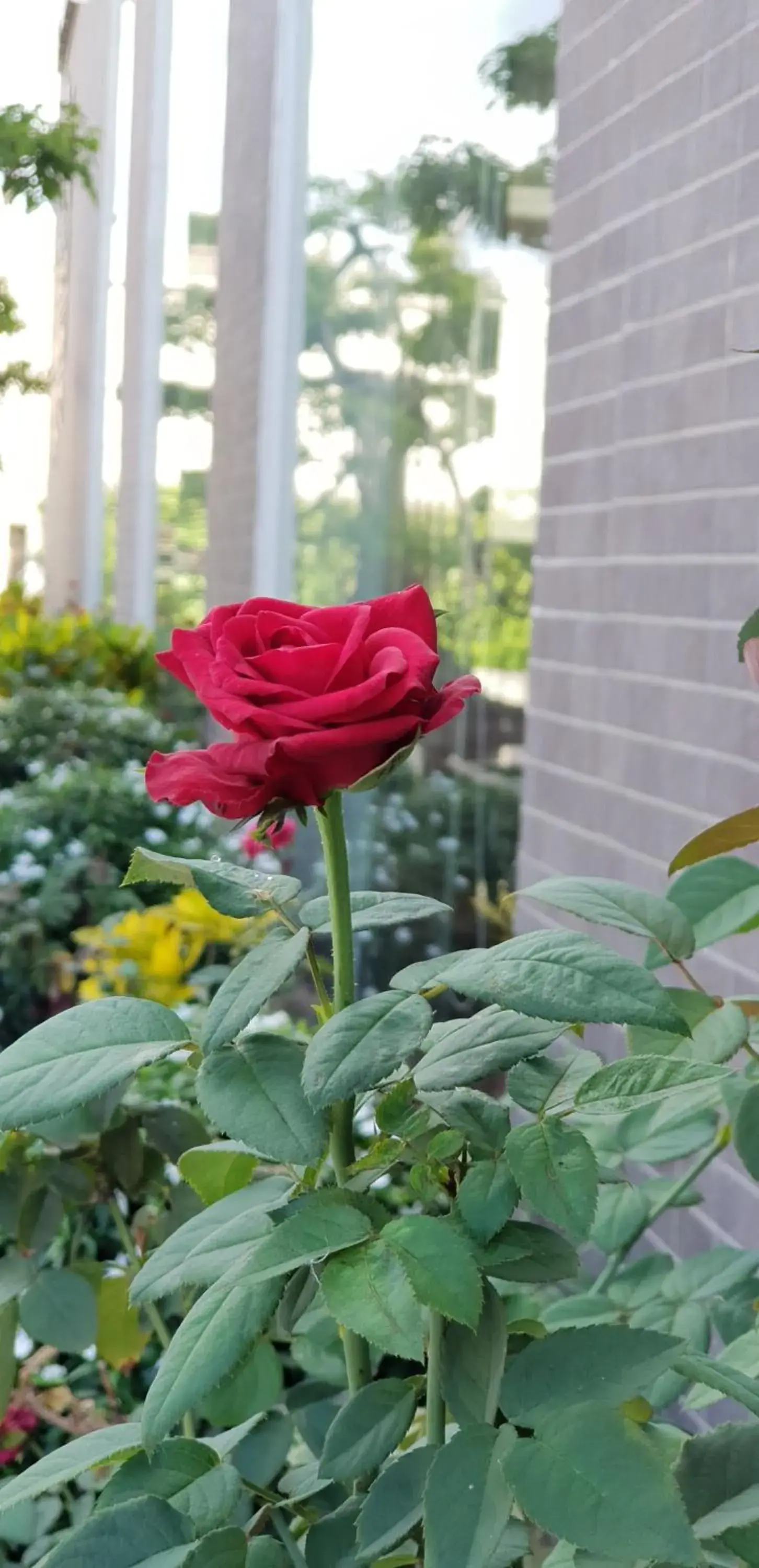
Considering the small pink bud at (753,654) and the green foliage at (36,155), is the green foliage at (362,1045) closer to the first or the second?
the small pink bud at (753,654)

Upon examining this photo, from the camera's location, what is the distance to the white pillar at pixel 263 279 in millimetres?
4832

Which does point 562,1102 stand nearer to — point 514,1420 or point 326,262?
point 514,1420

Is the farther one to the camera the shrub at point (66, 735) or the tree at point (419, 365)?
the shrub at point (66, 735)

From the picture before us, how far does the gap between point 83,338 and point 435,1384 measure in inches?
Result: 382

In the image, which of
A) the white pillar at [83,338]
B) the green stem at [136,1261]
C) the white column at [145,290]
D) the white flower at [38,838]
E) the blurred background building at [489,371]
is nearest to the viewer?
the green stem at [136,1261]

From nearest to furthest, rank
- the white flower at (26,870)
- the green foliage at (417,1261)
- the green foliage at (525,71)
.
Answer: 1. the green foliage at (417,1261)
2. the green foliage at (525,71)
3. the white flower at (26,870)

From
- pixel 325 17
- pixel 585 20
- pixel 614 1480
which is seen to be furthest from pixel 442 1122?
pixel 325 17

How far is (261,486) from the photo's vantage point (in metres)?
5.20

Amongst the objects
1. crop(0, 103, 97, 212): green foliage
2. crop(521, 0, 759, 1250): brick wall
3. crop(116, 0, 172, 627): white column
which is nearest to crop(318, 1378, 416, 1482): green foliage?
crop(521, 0, 759, 1250): brick wall

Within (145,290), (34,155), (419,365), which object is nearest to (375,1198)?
(419,365)

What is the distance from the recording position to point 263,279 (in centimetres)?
509

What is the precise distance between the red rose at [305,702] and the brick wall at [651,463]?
1.25 meters

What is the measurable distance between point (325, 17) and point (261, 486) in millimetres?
1485

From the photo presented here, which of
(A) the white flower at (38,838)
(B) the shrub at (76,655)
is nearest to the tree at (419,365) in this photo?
(A) the white flower at (38,838)
